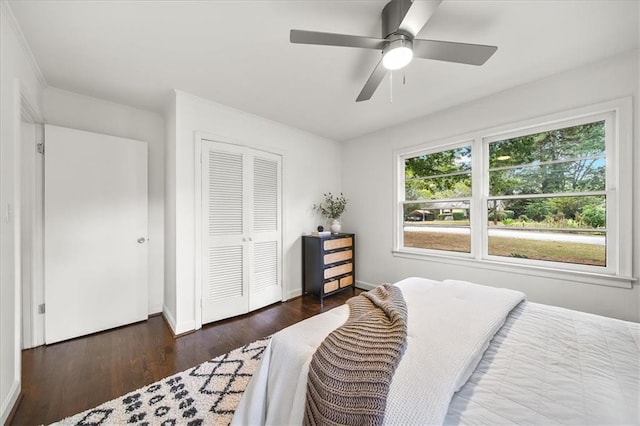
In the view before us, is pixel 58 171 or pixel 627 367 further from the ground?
pixel 58 171

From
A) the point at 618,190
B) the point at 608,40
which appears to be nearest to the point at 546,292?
the point at 618,190

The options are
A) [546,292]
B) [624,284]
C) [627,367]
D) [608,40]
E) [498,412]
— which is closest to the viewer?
[498,412]

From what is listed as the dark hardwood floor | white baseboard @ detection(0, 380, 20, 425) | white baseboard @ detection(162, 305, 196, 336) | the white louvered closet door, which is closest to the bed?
the dark hardwood floor

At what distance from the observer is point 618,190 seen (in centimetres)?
199

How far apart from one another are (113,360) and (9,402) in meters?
0.58

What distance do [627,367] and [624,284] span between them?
1545mm

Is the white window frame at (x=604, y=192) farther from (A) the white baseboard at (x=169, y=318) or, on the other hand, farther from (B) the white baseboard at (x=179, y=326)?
(A) the white baseboard at (x=169, y=318)

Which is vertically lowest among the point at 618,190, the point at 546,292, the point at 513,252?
the point at 546,292

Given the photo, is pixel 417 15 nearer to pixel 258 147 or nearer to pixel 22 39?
pixel 258 147

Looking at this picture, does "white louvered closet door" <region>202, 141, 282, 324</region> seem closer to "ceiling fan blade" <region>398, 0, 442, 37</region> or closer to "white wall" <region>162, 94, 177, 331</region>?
"white wall" <region>162, 94, 177, 331</region>

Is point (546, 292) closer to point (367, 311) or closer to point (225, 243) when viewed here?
point (367, 311)

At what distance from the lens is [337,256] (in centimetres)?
353

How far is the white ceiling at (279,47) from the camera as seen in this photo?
152 centimetres

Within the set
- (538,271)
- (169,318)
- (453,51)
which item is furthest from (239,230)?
(538,271)
